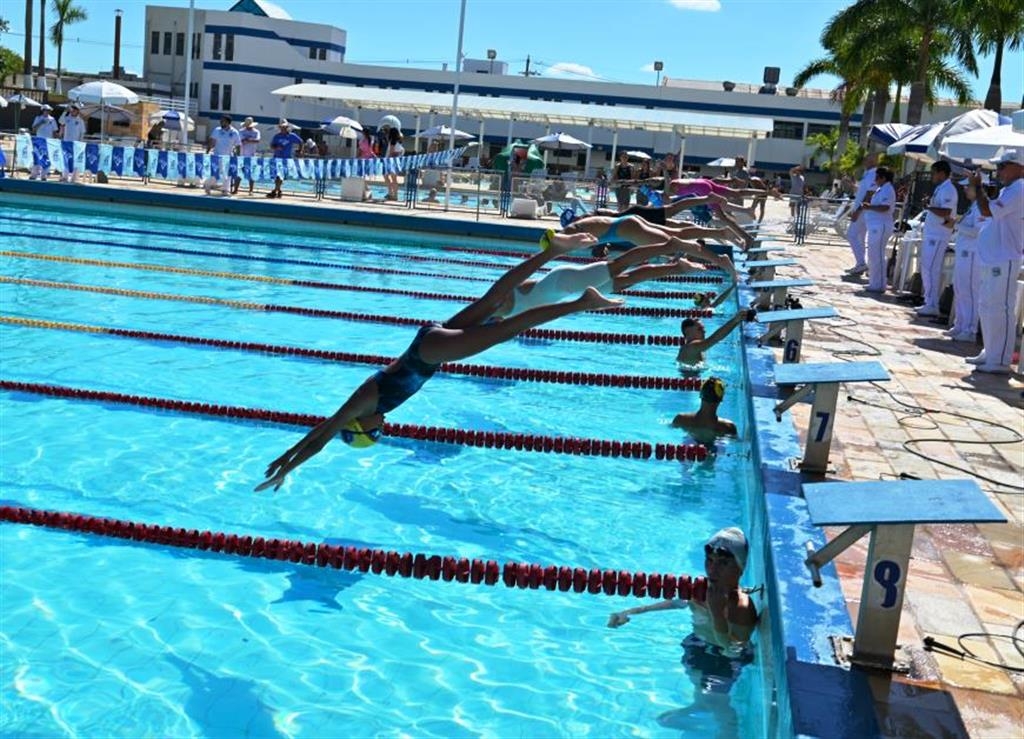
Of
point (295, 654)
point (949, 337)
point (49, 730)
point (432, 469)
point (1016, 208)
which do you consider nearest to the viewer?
point (49, 730)

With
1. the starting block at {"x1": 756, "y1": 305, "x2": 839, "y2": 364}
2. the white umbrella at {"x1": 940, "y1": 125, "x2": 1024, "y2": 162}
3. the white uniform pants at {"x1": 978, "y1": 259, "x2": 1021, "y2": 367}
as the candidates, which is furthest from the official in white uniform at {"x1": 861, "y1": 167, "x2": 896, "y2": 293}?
the starting block at {"x1": 756, "y1": 305, "x2": 839, "y2": 364}

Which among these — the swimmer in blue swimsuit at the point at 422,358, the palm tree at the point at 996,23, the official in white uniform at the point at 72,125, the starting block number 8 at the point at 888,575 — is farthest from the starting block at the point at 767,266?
the palm tree at the point at 996,23

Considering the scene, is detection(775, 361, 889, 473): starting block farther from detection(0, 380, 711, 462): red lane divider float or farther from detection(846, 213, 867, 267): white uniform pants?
detection(846, 213, 867, 267): white uniform pants

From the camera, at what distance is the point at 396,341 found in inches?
424

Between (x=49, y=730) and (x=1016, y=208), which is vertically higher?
(x=1016, y=208)

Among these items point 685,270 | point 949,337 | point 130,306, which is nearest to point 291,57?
point 130,306

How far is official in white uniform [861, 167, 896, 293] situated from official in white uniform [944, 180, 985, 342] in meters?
3.45

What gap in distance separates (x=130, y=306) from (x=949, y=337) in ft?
26.5

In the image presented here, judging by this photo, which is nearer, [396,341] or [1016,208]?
[1016,208]

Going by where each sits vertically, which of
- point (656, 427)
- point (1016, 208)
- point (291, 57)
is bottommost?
point (656, 427)

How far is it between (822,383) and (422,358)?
178cm

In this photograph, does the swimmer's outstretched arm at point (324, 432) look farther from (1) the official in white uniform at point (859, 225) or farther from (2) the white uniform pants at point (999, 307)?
(1) the official in white uniform at point (859, 225)

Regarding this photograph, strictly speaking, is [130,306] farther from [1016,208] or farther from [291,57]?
[291,57]

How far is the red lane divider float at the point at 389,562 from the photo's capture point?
491 cm
